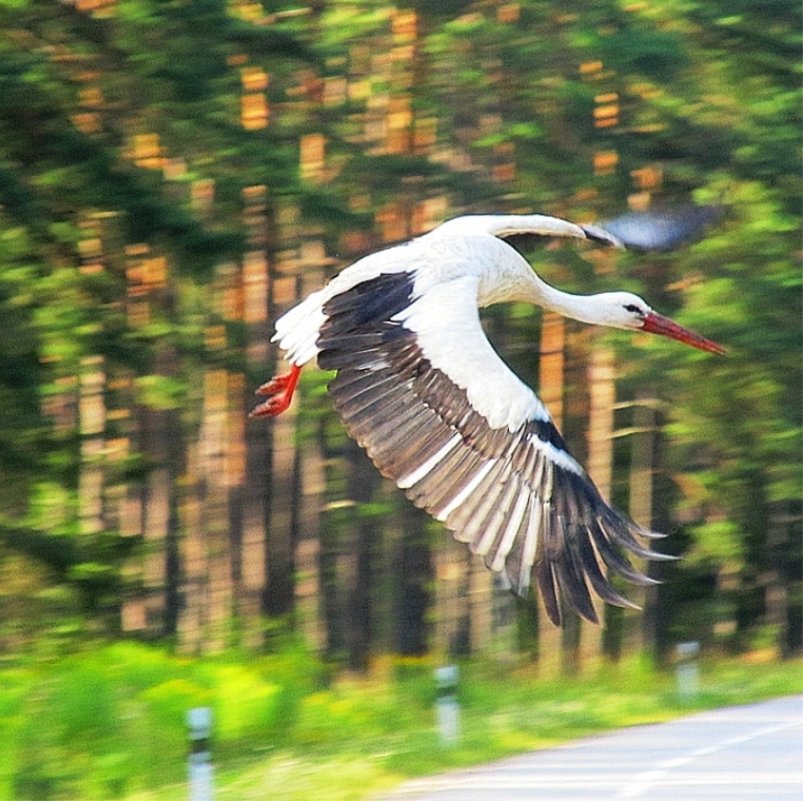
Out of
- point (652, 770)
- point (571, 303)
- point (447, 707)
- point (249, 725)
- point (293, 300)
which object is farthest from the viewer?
point (293, 300)

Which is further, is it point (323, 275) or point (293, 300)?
point (293, 300)

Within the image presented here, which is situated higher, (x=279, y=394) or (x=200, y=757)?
(x=279, y=394)

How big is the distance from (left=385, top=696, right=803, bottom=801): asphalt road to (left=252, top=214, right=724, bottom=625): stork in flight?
2.43 metres

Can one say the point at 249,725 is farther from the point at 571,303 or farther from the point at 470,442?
the point at 470,442

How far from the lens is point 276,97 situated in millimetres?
14469

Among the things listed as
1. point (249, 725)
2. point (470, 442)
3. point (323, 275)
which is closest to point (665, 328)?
point (470, 442)

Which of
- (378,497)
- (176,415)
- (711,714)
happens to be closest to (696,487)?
(378,497)

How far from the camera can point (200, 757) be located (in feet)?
26.9

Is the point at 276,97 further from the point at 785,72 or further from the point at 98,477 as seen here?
the point at 785,72

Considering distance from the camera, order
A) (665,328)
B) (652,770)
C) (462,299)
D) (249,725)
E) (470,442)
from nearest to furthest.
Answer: (470,442) < (462,299) < (665,328) < (652,770) < (249,725)

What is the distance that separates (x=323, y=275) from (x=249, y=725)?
6.43m

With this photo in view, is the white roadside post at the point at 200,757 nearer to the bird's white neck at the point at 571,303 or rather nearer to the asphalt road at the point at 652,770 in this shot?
the asphalt road at the point at 652,770

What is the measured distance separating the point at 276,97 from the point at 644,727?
533cm

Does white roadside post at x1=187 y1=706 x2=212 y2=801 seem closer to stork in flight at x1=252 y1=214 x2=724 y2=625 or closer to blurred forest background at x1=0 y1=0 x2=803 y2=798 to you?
blurred forest background at x1=0 y1=0 x2=803 y2=798
